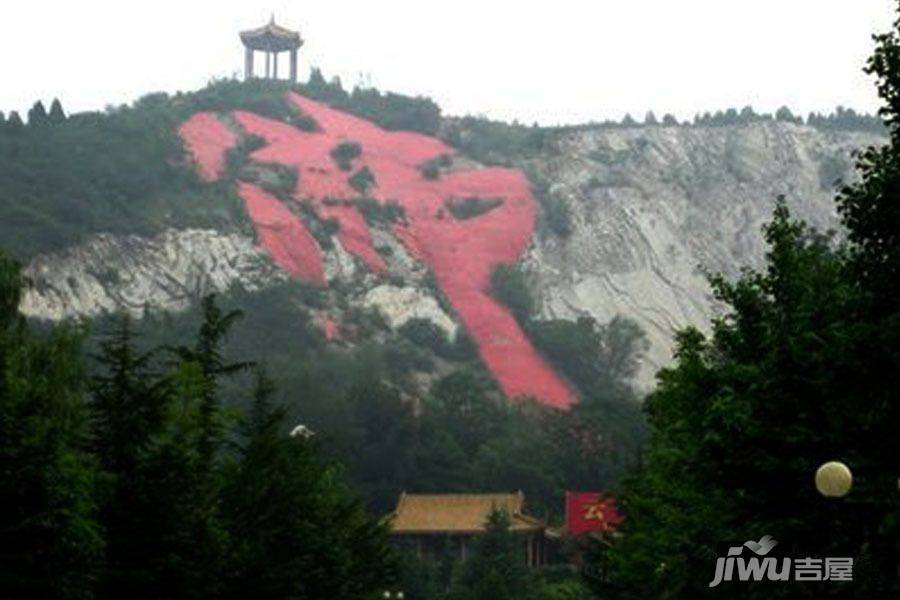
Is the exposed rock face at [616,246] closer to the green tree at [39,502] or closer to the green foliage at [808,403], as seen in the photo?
the green tree at [39,502]

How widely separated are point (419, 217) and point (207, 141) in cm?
2159

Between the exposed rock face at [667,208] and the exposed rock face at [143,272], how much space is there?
28.0 m

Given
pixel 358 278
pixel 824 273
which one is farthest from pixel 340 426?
pixel 824 273

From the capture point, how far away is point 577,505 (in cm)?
10119

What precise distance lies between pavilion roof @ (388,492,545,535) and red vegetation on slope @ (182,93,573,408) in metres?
34.0

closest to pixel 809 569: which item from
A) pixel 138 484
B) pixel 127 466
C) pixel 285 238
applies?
pixel 138 484

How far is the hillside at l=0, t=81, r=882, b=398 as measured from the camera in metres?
144

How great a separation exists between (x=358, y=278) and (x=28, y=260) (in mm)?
32096

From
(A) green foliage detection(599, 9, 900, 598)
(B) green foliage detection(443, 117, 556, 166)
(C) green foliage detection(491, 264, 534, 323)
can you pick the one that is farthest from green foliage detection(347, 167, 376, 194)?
(A) green foliage detection(599, 9, 900, 598)

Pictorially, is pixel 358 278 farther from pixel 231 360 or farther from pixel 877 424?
pixel 877 424

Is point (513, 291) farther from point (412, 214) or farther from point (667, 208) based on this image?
point (667, 208)

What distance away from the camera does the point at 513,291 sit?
15938cm

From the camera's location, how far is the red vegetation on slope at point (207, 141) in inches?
6486

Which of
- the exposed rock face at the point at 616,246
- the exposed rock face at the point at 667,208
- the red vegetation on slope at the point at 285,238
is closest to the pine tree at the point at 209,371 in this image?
the exposed rock face at the point at 616,246
